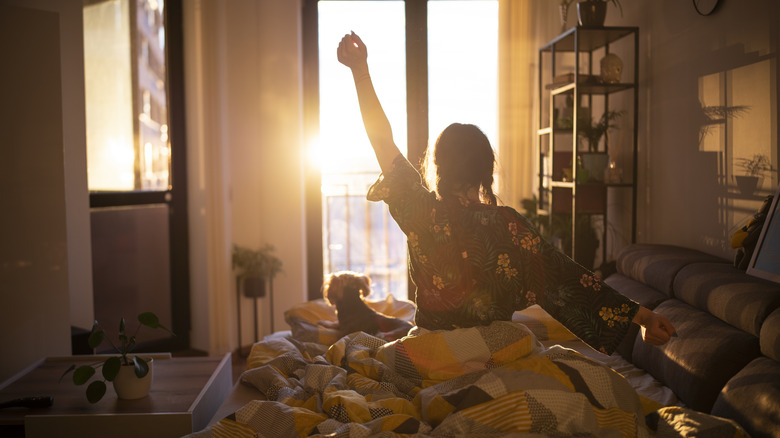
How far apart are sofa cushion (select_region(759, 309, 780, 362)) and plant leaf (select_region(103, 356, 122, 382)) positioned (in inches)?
68.2

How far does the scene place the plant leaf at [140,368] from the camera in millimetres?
1917

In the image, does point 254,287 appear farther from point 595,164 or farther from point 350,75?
point 595,164

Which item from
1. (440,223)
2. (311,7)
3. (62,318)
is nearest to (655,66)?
(440,223)

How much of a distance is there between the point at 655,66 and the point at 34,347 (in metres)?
2.91

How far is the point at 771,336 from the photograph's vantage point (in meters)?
1.53

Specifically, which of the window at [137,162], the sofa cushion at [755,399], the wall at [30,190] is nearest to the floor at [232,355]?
the window at [137,162]

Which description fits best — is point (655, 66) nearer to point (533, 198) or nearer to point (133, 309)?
point (533, 198)

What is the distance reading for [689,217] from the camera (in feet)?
8.91

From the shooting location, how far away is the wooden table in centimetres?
180

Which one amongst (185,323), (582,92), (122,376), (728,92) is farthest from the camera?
(185,323)

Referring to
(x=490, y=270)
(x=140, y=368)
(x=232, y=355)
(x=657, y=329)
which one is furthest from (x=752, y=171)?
(x=232, y=355)

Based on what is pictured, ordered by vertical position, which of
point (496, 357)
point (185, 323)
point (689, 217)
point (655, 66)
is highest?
point (655, 66)

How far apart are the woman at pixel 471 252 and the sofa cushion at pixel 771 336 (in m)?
0.34

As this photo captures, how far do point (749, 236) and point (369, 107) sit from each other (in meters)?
1.30
